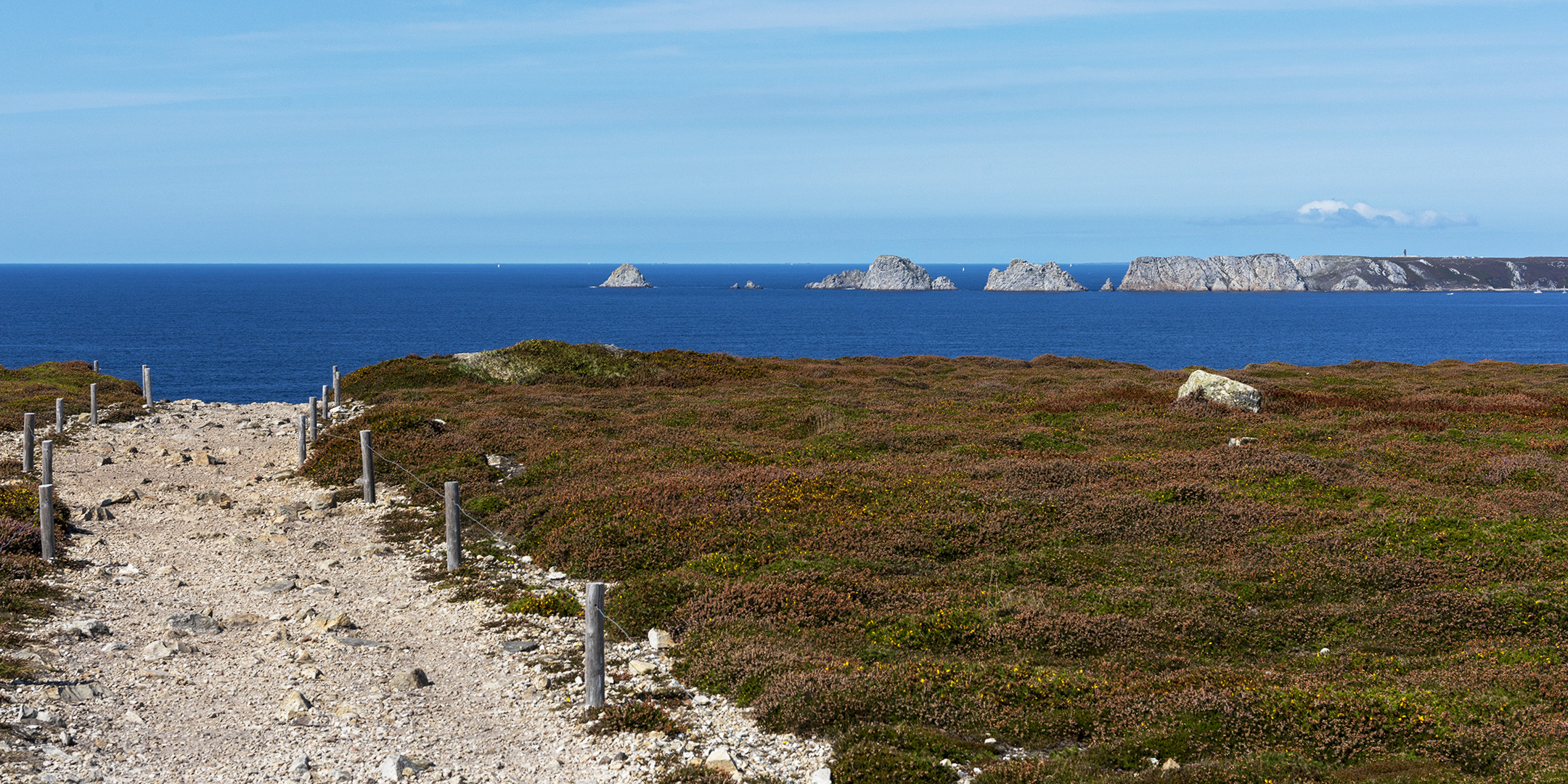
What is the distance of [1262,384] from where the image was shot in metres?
49.2

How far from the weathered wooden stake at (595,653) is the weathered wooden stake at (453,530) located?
8.08 m

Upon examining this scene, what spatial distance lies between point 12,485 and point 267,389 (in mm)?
72950

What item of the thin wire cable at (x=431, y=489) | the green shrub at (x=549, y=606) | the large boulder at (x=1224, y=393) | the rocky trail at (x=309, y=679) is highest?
the large boulder at (x=1224, y=393)

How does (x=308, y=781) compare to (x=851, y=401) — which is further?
(x=851, y=401)

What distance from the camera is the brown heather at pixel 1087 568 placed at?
11875 mm

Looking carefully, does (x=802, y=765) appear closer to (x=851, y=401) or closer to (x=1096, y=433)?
(x=1096, y=433)

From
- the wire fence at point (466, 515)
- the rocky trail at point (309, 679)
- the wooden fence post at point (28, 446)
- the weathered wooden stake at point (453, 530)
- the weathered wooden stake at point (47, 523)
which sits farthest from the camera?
the wooden fence post at point (28, 446)

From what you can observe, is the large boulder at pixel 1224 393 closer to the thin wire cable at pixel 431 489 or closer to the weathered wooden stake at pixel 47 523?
the thin wire cable at pixel 431 489

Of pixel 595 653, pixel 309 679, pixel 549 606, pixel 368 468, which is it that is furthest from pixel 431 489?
pixel 595 653

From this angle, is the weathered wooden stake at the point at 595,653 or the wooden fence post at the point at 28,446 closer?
the weathered wooden stake at the point at 595,653

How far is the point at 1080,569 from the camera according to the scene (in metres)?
19.2

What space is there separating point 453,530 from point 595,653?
28.0 ft

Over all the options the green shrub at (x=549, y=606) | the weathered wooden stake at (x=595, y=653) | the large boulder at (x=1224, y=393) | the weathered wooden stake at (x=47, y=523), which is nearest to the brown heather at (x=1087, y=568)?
the large boulder at (x=1224, y=393)

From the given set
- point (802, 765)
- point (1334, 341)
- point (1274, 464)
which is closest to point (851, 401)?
point (1274, 464)
